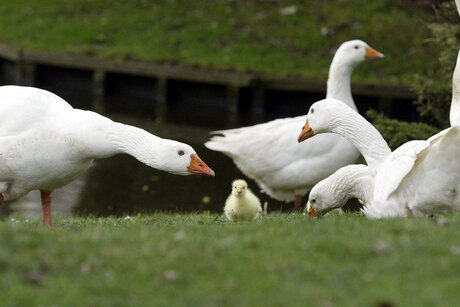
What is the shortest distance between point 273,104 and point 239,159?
26.2 ft

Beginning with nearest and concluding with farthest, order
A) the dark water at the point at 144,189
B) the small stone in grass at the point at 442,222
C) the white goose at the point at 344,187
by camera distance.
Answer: the small stone in grass at the point at 442,222 < the white goose at the point at 344,187 < the dark water at the point at 144,189

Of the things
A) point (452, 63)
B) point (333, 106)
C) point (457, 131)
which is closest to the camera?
point (457, 131)

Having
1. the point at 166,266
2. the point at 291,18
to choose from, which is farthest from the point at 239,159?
the point at 291,18

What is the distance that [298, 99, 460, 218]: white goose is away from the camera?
6805 mm

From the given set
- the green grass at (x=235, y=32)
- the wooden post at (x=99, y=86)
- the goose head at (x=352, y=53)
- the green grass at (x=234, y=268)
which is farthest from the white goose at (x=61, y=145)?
the wooden post at (x=99, y=86)

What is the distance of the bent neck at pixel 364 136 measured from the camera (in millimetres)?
7898

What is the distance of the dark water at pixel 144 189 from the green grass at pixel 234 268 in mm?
5320

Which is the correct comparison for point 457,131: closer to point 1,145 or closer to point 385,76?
point 1,145

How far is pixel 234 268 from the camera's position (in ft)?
16.2

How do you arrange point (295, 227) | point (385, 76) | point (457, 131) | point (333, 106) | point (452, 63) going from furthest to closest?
point (385, 76)
point (452, 63)
point (333, 106)
point (457, 131)
point (295, 227)

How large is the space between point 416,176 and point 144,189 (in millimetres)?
7612

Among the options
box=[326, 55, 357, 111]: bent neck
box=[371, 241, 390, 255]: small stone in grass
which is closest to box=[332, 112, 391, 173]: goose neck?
box=[371, 241, 390, 255]: small stone in grass

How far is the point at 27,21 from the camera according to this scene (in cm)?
2444

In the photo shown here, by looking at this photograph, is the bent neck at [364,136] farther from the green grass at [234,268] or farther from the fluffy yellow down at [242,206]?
the green grass at [234,268]
